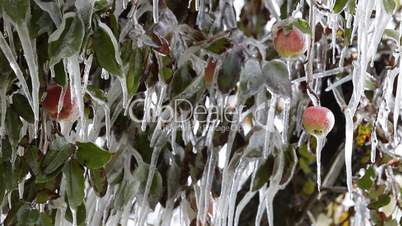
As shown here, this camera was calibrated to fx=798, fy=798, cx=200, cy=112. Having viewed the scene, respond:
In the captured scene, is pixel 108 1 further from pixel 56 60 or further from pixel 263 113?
pixel 263 113

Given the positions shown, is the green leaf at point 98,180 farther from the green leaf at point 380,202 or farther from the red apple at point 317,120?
the green leaf at point 380,202

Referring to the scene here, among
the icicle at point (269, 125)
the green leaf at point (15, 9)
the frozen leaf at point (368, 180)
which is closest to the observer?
the green leaf at point (15, 9)

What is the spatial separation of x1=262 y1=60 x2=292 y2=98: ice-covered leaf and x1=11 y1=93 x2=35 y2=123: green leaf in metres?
0.27

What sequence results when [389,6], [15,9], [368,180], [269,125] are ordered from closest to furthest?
[15,9] < [389,6] < [269,125] < [368,180]

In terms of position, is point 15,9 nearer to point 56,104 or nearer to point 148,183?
point 56,104

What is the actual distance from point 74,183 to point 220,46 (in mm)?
235

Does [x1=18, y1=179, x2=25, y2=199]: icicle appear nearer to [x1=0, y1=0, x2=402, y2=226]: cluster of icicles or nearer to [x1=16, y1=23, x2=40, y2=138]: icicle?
[x1=0, y1=0, x2=402, y2=226]: cluster of icicles

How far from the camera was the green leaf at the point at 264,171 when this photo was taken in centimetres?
104

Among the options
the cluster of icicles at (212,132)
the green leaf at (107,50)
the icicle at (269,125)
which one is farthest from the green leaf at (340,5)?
the green leaf at (107,50)

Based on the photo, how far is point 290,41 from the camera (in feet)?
3.06

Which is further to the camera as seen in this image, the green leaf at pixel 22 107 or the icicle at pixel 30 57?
the green leaf at pixel 22 107

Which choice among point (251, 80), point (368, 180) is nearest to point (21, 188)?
point (251, 80)

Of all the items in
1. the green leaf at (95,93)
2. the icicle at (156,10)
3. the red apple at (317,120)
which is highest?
the icicle at (156,10)

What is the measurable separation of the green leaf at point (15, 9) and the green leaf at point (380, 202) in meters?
0.77
